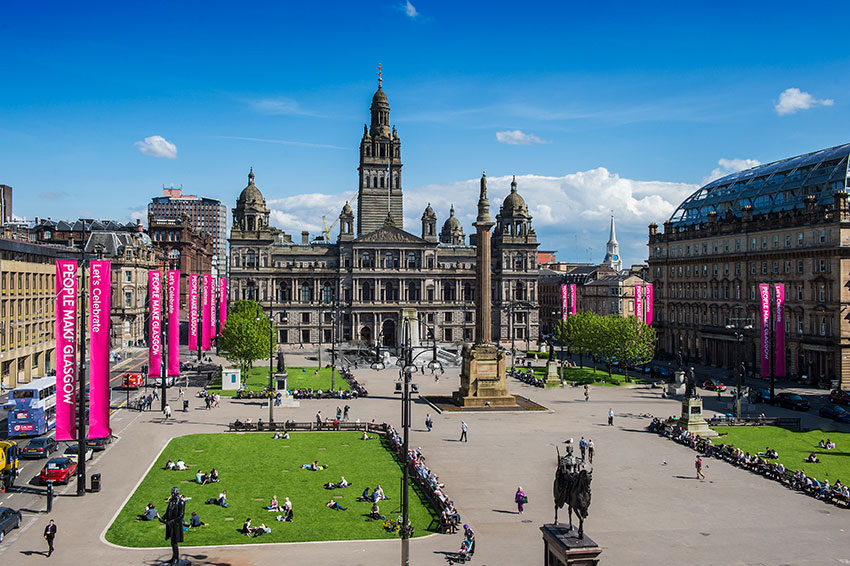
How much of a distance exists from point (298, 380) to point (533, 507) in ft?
175

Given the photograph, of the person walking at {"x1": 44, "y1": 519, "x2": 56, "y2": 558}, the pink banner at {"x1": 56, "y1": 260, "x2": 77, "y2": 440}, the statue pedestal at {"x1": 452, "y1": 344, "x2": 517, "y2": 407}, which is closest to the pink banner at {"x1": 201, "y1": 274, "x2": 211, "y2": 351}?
the statue pedestal at {"x1": 452, "y1": 344, "x2": 517, "y2": 407}

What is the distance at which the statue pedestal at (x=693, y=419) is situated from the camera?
56844 mm

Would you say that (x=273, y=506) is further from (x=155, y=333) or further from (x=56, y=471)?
(x=155, y=333)

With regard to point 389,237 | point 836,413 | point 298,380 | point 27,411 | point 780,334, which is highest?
point 389,237

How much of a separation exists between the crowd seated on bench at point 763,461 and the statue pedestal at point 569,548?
2316 centimetres

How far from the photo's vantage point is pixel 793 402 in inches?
2719

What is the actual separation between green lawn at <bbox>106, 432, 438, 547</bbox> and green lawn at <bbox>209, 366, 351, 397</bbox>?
25.3 m

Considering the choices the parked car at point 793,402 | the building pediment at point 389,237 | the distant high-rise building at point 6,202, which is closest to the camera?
the parked car at point 793,402

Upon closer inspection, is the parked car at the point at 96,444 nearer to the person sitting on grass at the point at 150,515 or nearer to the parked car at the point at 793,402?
the person sitting on grass at the point at 150,515

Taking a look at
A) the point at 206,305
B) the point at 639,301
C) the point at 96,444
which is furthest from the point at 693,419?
the point at 206,305

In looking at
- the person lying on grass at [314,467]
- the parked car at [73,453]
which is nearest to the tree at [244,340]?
the parked car at [73,453]

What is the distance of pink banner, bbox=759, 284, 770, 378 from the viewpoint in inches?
3049

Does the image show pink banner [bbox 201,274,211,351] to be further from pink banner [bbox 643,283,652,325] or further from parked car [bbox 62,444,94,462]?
pink banner [bbox 643,283,652,325]

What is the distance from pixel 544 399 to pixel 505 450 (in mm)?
25327
